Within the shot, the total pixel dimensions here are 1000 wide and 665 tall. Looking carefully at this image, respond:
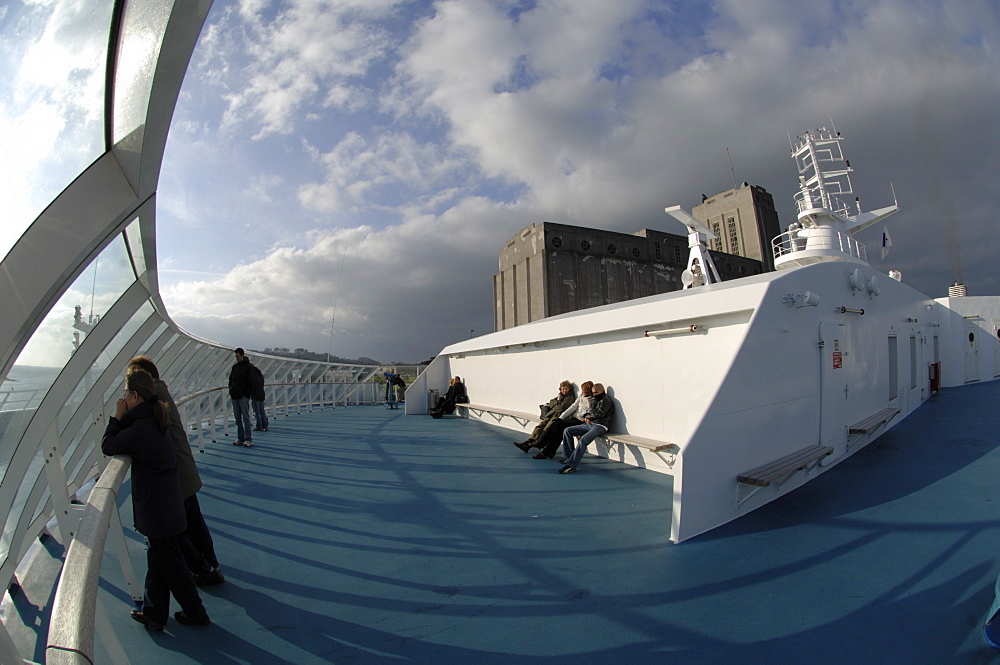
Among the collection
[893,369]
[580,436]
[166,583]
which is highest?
[893,369]

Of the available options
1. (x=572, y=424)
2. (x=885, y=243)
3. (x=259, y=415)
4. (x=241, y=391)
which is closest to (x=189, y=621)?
(x=572, y=424)

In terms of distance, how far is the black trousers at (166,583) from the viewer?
250cm

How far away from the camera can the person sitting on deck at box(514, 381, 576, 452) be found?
7.22 meters

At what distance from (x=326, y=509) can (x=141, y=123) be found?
3.90m

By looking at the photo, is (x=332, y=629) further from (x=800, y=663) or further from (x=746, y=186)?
(x=746, y=186)

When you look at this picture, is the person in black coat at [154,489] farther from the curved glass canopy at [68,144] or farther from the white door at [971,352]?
the white door at [971,352]

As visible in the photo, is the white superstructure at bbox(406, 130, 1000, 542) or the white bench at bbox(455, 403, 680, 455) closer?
the white superstructure at bbox(406, 130, 1000, 542)

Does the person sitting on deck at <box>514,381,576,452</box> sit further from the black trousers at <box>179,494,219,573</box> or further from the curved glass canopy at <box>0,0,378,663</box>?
the curved glass canopy at <box>0,0,378,663</box>

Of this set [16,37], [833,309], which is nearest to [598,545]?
[16,37]

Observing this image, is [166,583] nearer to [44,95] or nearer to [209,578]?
[209,578]

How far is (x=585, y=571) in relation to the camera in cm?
329

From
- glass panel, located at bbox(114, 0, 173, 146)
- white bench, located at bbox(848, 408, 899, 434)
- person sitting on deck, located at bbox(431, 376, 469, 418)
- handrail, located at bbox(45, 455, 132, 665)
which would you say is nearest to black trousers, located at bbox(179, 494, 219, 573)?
handrail, located at bbox(45, 455, 132, 665)

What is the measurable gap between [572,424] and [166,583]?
5412 mm

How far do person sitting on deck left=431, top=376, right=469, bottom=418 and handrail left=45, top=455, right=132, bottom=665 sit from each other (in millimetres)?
11225
